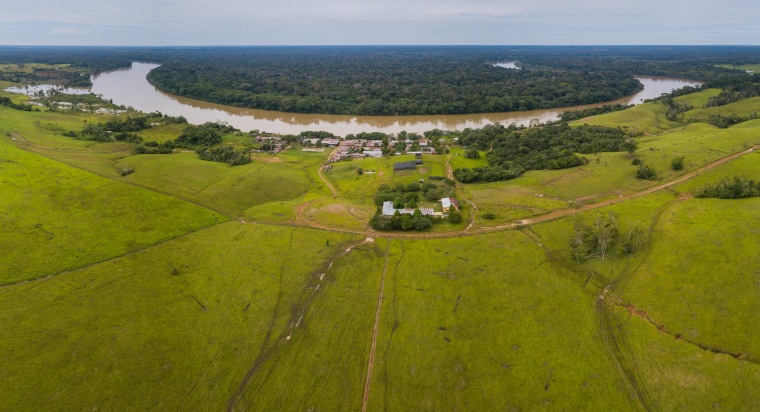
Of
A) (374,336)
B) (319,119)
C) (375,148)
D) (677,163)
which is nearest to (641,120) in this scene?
(677,163)

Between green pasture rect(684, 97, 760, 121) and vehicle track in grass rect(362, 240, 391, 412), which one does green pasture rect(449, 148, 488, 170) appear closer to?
vehicle track in grass rect(362, 240, 391, 412)

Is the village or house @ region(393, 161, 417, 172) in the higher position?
the village

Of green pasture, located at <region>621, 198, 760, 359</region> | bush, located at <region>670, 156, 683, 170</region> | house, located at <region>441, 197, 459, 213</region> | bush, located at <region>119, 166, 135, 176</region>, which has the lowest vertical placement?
green pasture, located at <region>621, 198, 760, 359</region>

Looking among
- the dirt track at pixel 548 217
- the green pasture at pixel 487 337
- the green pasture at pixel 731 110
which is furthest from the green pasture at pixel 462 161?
the green pasture at pixel 731 110

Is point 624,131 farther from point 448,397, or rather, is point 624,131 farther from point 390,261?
point 448,397

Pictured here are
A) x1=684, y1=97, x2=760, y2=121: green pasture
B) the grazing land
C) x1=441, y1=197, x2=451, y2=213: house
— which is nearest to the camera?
the grazing land

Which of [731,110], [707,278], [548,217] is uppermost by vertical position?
[731,110]

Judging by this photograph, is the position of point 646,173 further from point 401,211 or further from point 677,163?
point 401,211

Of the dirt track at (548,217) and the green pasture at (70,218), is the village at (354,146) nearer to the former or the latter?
the dirt track at (548,217)

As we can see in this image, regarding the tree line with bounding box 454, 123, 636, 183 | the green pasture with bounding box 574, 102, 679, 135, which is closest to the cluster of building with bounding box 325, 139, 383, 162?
the tree line with bounding box 454, 123, 636, 183

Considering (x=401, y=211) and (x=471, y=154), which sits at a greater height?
(x=471, y=154)
